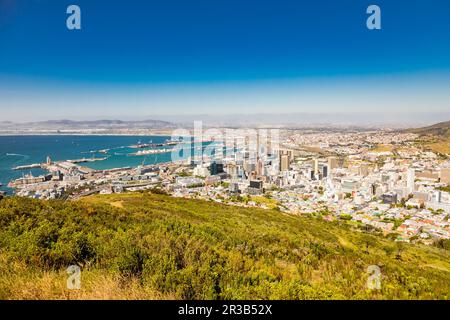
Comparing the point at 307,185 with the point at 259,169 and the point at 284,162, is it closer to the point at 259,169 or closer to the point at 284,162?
the point at 259,169

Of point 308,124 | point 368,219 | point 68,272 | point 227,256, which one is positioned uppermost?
point 308,124

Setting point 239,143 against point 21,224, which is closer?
point 21,224

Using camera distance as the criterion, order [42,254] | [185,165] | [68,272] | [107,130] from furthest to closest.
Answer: [107,130]
[185,165]
[42,254]
[68,272]

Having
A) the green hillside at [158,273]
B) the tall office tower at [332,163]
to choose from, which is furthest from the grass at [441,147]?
the green hillside at [158,273]

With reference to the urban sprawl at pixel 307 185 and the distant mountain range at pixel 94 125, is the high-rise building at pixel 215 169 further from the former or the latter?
the distant mountain range at pixel 94 125

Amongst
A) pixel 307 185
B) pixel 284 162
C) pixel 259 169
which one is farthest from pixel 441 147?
pixel 259 169

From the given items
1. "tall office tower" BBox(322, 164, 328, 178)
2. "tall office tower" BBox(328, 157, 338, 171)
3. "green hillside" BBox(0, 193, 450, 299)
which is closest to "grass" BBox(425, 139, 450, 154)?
"tall office tower" BBox(328, 157, 338, 171)

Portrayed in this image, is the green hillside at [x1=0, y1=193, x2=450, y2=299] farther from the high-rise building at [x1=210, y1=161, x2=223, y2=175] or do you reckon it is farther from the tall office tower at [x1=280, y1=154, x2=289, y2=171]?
the tall office tower at [x1=280, y1=154, x2=289, y2=171]

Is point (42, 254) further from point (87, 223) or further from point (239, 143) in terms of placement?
point (239, 143)

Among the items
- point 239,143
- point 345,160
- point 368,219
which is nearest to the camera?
point 368,219

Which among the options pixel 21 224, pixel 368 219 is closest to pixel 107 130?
pixel 368 219

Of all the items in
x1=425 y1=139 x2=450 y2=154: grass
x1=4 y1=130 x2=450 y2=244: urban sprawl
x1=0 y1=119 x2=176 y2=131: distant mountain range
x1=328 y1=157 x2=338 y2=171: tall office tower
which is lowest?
x1=4 y1=130 x2=450 y2=244: urban sprawl
